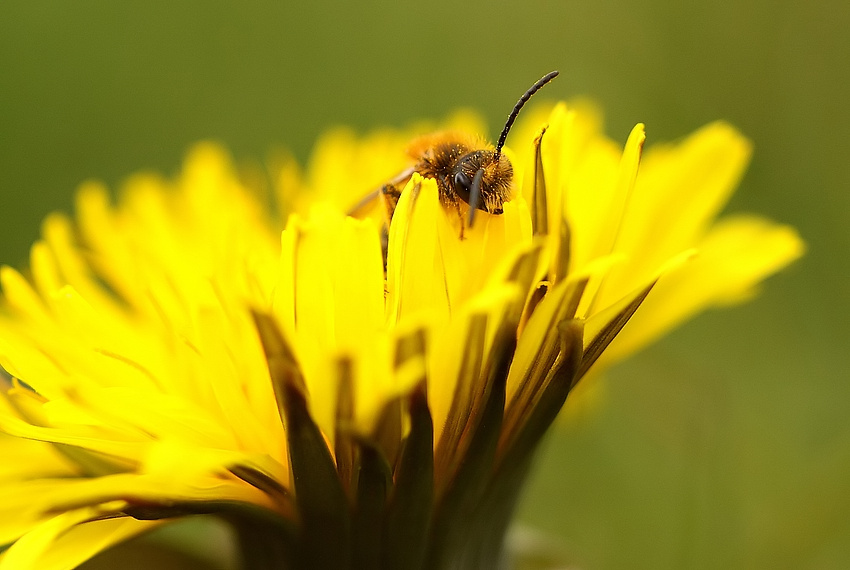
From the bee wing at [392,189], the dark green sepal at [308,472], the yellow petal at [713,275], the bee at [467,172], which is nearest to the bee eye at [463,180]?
the bee at [467,172]

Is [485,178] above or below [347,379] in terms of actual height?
above

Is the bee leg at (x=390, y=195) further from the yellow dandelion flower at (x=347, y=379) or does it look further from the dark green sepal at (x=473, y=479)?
the dark green sepal at (x=473, y=479)

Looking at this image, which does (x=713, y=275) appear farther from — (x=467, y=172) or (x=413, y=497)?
(x=413, y=497)

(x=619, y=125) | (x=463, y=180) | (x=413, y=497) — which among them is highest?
(x=619, y=125)

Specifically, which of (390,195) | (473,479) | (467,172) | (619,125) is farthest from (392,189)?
(619,125)

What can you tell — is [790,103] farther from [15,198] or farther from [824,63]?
[15,198]

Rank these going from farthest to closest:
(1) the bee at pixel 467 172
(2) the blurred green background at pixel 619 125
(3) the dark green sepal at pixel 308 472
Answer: (2) the blurred green background at pixel 619 125 < (1) the bee at pixel 467 172 < (3) the dark green sepal at pixel 308 472
